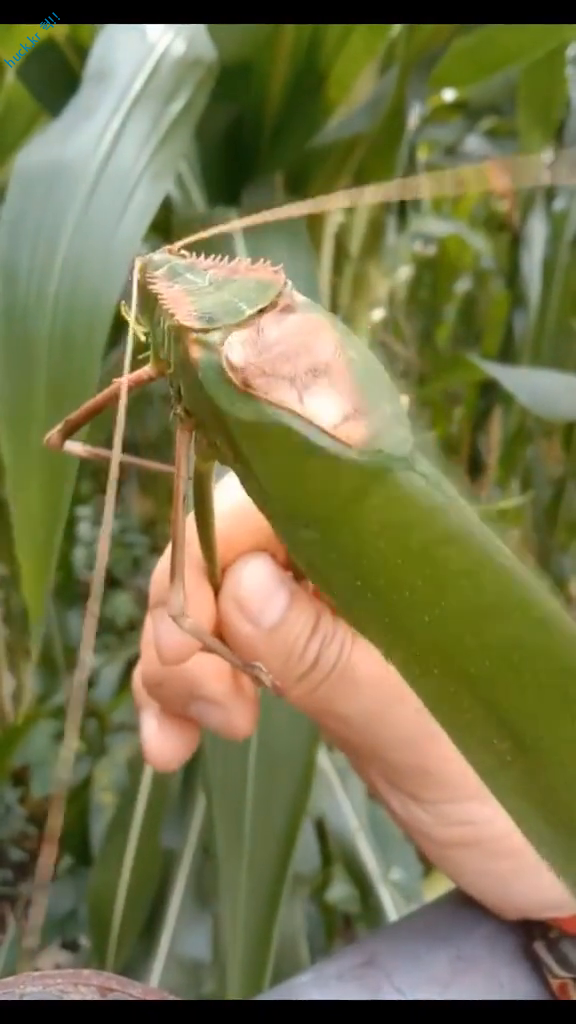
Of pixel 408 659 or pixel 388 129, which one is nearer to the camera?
pixel 408 659

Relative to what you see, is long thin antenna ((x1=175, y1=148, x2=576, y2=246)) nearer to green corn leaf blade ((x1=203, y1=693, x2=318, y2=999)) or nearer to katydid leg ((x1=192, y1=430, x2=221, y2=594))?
katydid leg ((x1=192, y1=430, x2=221, y2=594))

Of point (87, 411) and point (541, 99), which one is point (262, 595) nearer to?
point (87, 411)

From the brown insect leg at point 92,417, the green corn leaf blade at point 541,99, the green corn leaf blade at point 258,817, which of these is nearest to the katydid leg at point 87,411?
the brown insect leg at point 92,417

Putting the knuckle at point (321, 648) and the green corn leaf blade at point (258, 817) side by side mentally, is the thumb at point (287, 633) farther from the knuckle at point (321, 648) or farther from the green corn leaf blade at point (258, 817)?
the green corn leaf blade at point (258, 817)

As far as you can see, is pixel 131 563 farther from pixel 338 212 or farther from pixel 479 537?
pixel 479 537

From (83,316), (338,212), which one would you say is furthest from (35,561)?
(338,212)
